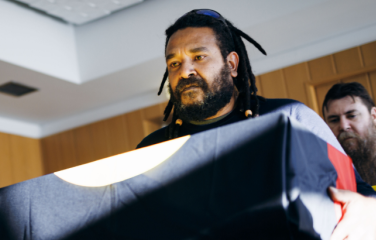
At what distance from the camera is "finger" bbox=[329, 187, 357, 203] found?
2.04 ft

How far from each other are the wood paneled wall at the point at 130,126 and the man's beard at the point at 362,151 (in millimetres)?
730

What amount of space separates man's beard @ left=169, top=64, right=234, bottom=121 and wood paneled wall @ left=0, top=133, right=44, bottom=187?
269 centimetres

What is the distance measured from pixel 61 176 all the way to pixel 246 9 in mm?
2073

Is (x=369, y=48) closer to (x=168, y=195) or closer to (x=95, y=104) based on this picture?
(x=95, y=104)

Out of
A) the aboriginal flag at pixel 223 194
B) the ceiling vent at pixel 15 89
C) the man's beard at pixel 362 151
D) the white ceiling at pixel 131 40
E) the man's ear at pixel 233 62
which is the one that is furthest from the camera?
the ceiling vent at pixel 15 89

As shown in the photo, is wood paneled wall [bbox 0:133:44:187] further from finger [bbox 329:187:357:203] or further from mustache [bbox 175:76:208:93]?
finger [bbox 329:187:357:203]

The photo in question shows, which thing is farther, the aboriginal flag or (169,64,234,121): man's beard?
(169,64,234,121): man's beard

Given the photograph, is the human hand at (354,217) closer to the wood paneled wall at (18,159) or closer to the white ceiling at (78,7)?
the white ceiling at (78,7)

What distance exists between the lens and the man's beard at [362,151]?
6.95 ft

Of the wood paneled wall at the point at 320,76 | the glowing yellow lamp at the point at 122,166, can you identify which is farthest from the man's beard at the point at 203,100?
the wood paneled wall at the point at 320,76

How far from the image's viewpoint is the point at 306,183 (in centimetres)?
56

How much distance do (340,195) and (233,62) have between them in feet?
2.43

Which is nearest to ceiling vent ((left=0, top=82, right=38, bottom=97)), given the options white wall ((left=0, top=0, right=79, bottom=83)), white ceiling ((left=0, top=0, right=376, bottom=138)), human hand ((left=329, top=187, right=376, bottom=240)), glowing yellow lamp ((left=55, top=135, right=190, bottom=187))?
white ceiling ((left=0, top=0, right=376, bottom=138))

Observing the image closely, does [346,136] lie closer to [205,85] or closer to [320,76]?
[320,76]
